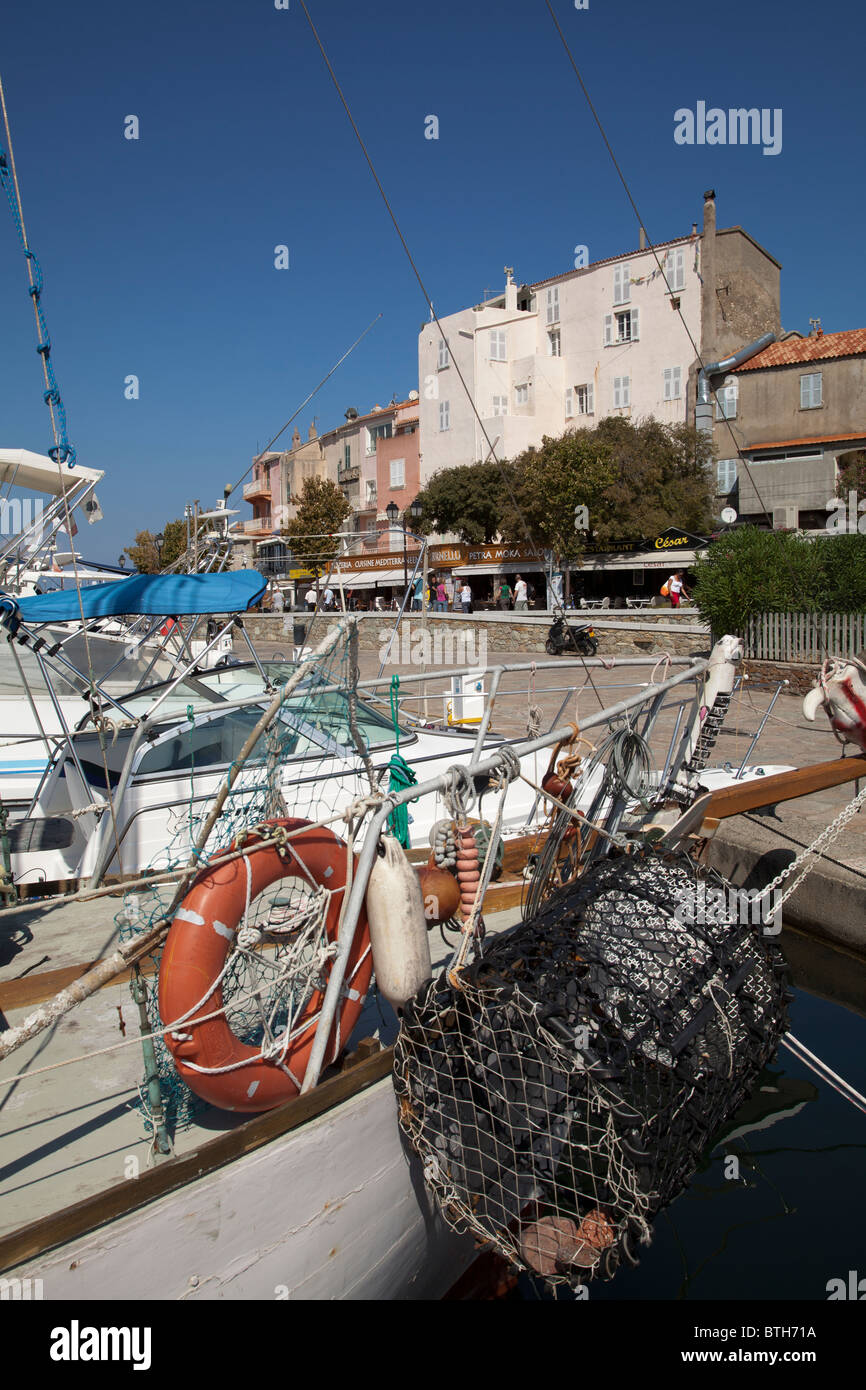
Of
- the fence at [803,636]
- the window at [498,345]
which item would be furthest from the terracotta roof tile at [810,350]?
the fence at [803,636]

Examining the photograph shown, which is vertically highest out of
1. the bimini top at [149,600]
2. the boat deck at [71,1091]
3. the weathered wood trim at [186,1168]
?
the bimini top at [149,600]

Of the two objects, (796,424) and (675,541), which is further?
(796,424)

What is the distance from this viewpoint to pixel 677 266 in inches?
1387

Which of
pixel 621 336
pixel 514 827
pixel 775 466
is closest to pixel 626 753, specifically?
pixel 514 827

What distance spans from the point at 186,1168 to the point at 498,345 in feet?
139

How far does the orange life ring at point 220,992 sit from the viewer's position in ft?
9.49

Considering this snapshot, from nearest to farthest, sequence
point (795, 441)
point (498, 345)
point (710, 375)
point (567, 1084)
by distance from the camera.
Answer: point (567, 1084) < point (795, 441) < point (710, 375) < point (498, 345)

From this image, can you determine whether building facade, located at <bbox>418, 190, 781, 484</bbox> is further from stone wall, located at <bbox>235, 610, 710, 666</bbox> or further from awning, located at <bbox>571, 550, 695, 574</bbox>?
stone wall, located at <bbox>235, 610, 710, 666</bbox>

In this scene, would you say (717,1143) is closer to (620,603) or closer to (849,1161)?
(849,1161)

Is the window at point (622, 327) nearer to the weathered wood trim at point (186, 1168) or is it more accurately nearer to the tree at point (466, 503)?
the tree at point (466, 503)

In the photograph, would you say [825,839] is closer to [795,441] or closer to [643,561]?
[643,561]

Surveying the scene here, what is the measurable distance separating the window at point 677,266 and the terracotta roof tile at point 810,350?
4.71 m

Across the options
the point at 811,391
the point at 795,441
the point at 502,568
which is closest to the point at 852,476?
the point at 795,441

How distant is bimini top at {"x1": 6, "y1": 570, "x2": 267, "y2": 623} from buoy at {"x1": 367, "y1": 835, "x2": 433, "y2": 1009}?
10.4ft
